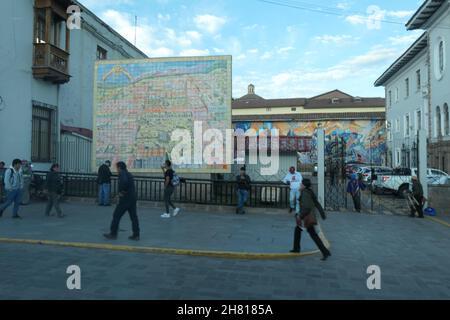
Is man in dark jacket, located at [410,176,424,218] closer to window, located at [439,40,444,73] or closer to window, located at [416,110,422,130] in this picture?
window, located at [439,40,444,73]

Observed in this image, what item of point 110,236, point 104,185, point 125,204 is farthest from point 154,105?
point 110,236

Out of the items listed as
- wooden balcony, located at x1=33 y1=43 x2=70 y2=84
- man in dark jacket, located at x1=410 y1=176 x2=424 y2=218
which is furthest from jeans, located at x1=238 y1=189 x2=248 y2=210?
wooden balcony, located at x1=33 y1=43 x2=70 y2=84

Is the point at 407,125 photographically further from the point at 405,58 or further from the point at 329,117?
the point at 329,117

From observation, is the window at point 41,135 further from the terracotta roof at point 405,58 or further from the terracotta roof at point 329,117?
the terracotta roof at point 329,117

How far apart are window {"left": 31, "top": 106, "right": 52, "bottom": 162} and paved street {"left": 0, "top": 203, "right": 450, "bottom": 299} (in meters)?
4.51

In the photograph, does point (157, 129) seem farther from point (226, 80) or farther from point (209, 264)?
point (209, 264)

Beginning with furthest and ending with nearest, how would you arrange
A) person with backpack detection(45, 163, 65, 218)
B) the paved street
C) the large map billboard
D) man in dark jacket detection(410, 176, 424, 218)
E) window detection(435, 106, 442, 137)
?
window detection(435, 106, 442, 137)
the large map billboard
man in dark jacket detection(410, 176, 424, 218)
person with backpack detection(45, 163, 65, 218)
the paved street

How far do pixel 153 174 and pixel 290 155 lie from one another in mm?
5639

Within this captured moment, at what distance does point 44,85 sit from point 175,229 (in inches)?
388

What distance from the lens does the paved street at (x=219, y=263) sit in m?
5.29

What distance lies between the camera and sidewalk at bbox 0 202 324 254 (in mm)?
8180

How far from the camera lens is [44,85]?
617 inches

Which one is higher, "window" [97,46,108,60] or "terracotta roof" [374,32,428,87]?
"terracotta roof" [374,32,428,87]

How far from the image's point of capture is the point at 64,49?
17.2 m
